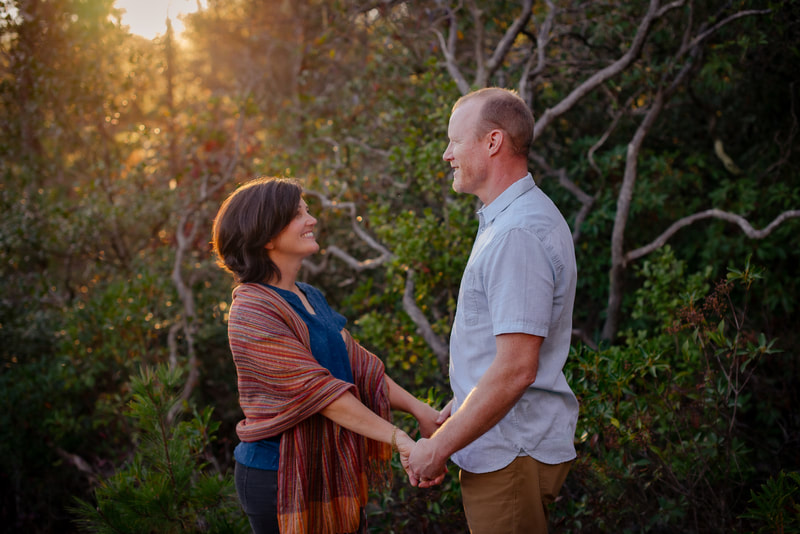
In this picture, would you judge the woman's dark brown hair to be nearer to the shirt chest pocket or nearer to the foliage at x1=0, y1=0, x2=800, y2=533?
the shirt chest pocket

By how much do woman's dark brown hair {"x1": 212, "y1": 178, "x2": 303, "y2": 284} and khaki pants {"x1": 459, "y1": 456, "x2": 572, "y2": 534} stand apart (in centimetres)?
99

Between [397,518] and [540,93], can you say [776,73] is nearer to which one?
[540,93]

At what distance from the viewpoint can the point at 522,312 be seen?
157cm

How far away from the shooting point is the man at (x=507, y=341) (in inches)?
62.9

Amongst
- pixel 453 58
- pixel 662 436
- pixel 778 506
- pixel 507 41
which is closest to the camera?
pixel 778 506

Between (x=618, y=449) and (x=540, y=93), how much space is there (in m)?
3.95

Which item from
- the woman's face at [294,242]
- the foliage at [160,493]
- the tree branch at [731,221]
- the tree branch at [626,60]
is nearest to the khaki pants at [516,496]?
the woman's face at [294,242]

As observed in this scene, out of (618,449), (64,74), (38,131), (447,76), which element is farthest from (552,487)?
(38,131)

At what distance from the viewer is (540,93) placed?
5.83 meters

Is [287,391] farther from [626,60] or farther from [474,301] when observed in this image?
[626,60]

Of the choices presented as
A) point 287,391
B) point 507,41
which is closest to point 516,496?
point 287,391

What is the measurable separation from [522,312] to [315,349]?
792 mm

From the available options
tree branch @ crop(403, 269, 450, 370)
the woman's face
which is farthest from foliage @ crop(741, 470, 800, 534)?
tree branch @ crop(403, 269, 450, 370)

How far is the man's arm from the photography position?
1586mm
